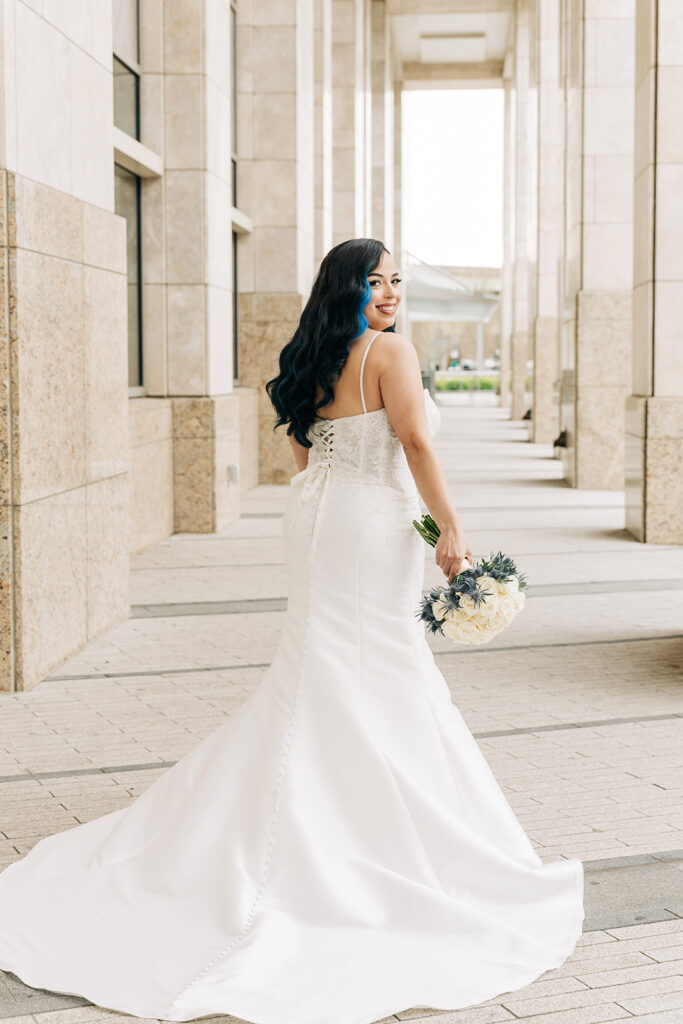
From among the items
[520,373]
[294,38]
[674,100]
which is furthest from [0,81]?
[520,373]

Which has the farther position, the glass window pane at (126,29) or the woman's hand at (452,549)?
the glass window pane at (126,29)

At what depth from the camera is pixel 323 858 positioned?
348 cm

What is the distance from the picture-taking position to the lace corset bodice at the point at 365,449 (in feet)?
12.4

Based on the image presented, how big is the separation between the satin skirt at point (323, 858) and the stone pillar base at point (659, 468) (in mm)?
7789

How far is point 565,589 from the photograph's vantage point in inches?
361

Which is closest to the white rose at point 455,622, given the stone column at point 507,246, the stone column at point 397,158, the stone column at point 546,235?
the stone column at point 546,235

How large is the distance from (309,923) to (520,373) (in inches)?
1277

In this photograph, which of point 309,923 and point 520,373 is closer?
point 309,923

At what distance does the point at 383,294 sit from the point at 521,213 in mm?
36558

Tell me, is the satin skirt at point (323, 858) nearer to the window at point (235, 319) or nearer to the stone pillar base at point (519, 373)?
the window at point (235, 319)

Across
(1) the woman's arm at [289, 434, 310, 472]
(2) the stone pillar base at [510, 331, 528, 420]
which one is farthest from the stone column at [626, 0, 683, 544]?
(2) the stone pillar base at [510, 331, 528, 420]

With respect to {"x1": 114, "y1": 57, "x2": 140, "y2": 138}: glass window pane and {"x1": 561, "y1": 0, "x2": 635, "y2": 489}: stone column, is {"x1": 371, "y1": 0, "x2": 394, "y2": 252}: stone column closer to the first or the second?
{"x1": 561, "y1": 0, "x2": 635, "y2": 489}: stone column

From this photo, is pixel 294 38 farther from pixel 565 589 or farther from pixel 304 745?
pixel 304 745

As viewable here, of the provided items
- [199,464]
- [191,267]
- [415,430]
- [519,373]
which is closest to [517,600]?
[415,430]
